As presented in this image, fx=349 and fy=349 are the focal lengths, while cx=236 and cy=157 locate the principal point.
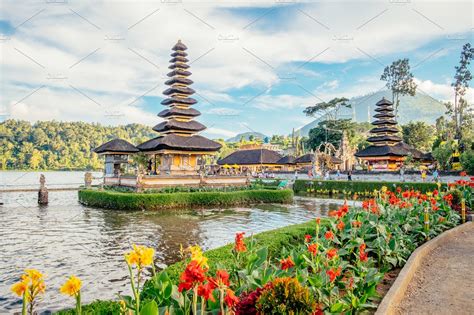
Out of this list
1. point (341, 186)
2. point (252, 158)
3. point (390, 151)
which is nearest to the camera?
point (341, 186)

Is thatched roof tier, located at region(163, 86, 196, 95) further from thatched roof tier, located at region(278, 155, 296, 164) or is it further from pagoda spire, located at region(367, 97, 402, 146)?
pagoda spire, located at region(367, 97, 402, 146)

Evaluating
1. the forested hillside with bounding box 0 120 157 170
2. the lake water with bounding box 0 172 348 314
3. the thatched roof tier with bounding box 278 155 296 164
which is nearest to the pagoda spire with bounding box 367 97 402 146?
the thatched roof tier with bounding box 278 155 296 164

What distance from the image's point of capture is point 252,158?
49625 mm

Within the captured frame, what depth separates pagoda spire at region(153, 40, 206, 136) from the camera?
2948cm

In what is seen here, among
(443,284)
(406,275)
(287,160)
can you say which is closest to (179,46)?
(287,160)

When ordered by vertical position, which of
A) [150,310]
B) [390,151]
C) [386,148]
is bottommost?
[150,310]

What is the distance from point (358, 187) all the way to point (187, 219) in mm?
18477

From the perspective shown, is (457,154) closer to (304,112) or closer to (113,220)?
(113,220)

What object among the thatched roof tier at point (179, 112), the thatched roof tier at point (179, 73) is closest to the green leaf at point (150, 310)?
the thatched roof tier at point (179, 112)

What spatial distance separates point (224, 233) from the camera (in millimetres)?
11562

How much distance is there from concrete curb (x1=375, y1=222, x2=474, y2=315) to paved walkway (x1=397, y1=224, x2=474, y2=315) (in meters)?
0.08

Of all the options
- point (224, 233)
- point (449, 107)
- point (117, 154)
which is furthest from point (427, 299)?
point (449, 107)

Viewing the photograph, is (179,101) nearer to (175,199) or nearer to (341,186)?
(175,199)

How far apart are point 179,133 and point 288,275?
86.8ft
